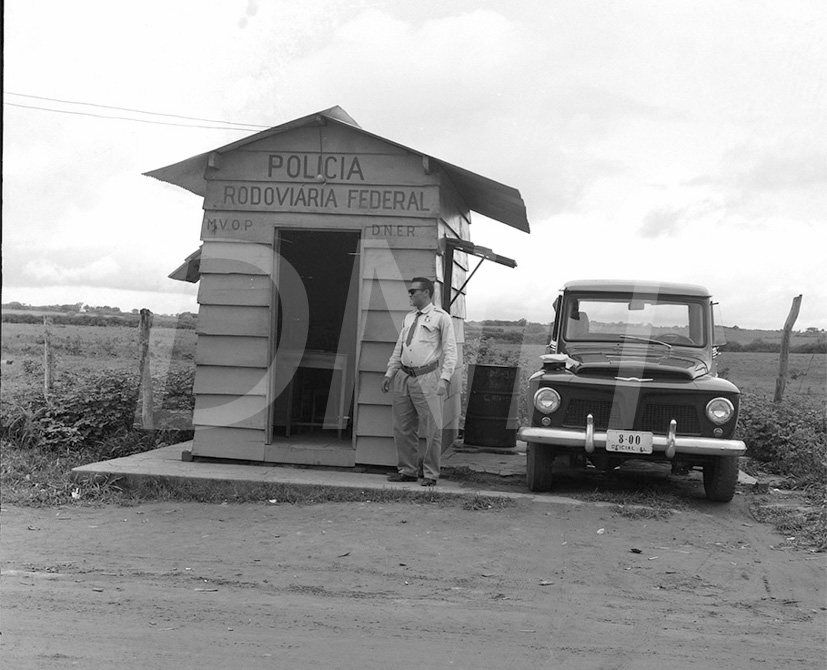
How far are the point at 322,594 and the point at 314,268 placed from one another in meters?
7.09

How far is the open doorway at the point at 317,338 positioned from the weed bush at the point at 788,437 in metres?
5.17

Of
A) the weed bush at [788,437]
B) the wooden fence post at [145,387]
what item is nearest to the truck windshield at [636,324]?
the weed bush at [788,437]

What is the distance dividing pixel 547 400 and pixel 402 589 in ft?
10.1

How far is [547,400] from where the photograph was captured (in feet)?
25.3

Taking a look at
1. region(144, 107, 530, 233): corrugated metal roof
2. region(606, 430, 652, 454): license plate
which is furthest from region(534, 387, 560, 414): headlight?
region(144, 107, 530, 233): corrugated metal roof

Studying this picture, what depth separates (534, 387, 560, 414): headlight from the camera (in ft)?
25.2

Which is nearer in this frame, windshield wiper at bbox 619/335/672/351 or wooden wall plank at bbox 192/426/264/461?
windshield wiper at bbox 619/335/672/351

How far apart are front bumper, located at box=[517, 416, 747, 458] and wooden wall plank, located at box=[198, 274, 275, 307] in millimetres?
3066

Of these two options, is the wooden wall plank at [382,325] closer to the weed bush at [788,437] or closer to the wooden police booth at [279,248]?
the wooden police booth at [279,248]

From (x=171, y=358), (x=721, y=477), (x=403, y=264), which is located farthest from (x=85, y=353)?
(x=721, y=477)

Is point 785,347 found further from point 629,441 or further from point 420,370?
point 420,370

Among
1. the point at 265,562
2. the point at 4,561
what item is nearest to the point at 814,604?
the point at 265,562

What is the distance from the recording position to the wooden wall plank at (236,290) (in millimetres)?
8547

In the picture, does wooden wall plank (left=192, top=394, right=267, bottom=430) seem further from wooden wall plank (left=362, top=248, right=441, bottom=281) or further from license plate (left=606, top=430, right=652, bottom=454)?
license plate (left=606, top=430, right=652, bottom=454)
